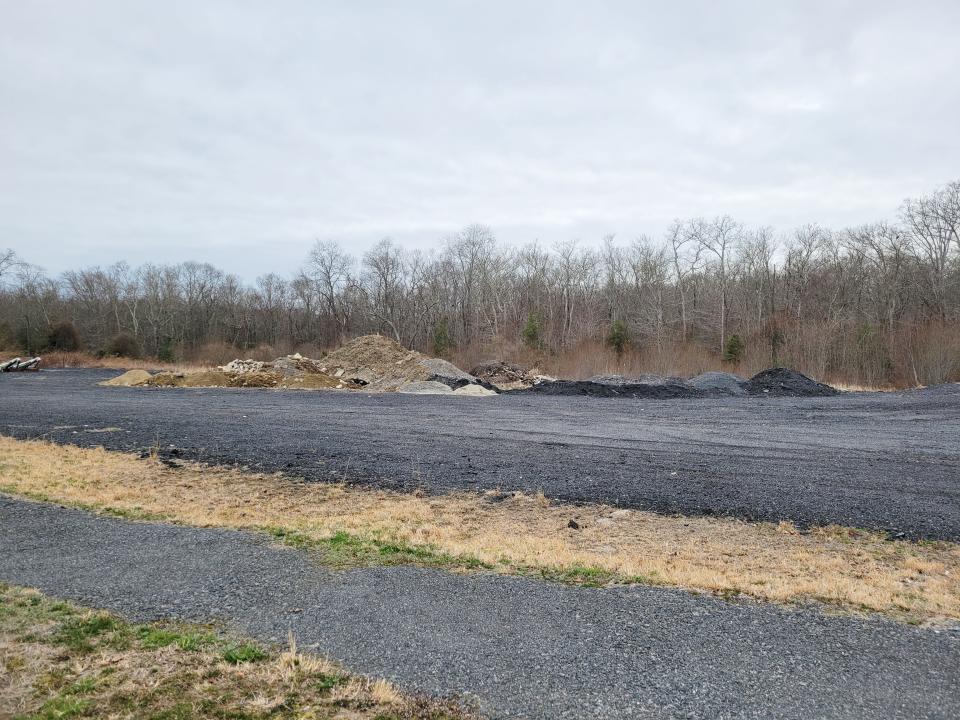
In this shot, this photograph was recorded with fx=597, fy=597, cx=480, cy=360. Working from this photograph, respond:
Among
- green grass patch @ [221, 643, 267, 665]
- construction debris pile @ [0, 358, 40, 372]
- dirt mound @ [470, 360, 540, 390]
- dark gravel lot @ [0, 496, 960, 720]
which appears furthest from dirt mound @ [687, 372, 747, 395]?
construction debris pile @ [0, 358, 40, 372]

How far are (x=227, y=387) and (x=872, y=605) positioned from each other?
25.5m

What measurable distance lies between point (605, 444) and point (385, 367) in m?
19.3

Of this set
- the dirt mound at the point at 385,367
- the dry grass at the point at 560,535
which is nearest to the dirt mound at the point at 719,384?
the dirt mound at the point at 385,367

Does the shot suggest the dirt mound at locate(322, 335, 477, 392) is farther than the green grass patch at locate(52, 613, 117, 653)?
Yes

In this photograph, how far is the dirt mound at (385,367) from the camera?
87.0ft

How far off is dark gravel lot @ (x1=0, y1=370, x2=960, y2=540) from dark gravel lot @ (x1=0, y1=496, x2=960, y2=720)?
3.27 metres

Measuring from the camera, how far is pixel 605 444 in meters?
11.5

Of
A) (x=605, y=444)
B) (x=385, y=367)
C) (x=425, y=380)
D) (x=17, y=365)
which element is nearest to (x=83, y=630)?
(x=605, y=444)

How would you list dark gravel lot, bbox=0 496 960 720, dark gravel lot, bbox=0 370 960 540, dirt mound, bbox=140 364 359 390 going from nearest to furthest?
dark gravel lot, bbox=0 496 960 720 → dark gravel lot, bbox=0 370 960 540 → dirt mound, bbox=140 364 359 390

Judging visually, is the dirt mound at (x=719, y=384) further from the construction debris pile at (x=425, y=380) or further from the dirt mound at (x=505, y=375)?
the dirt mound at (x=505, y=375)

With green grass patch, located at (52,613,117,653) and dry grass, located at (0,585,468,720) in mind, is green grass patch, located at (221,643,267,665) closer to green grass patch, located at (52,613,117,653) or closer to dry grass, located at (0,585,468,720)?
dry grass, located at (0,585,468,720)

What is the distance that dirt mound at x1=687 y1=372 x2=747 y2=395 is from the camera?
24.0 meters

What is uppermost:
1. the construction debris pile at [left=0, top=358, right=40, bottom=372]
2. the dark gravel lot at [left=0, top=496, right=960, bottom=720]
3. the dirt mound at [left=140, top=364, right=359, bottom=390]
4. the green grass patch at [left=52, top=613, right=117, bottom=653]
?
the construction debris pile at [left=0, top=358, right=40, bottom=372]

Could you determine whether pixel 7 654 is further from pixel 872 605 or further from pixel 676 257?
pixel 676 257
